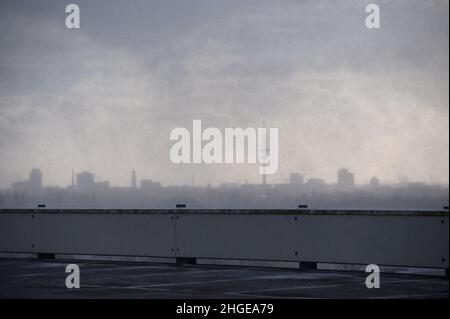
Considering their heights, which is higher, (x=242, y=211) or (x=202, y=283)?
(x=242, y=211)

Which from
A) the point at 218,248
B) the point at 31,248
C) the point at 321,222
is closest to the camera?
the point at 321,222

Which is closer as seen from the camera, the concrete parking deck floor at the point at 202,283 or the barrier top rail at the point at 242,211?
the concrete parking deck floor at the point at 202,283

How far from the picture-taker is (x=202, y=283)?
16.8 metres

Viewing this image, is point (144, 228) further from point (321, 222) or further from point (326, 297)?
Answer: point (326, 297)

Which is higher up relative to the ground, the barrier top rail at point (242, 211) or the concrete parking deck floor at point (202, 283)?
the barrier top rail at point (242, 211)

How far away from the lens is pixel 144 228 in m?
22.3

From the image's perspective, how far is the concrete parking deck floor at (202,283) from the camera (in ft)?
48.5

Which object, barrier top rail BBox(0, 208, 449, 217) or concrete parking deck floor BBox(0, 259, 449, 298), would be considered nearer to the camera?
concrete parking deck floor BBox(0, 259, 449, 298)

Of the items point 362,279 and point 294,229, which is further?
point 294,229

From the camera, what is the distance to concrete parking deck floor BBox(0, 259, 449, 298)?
48.5 ft
